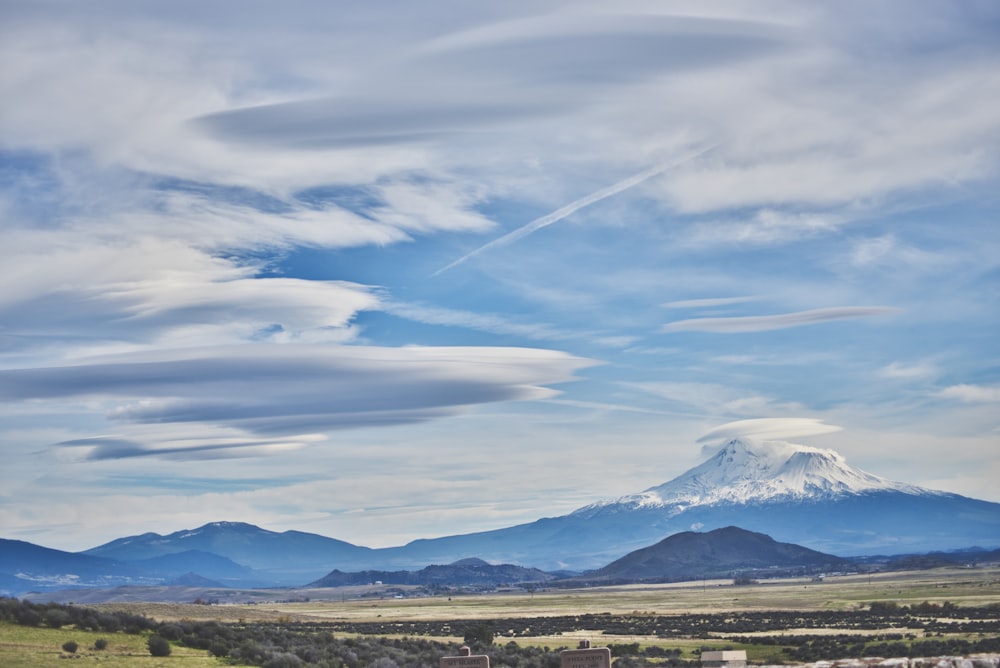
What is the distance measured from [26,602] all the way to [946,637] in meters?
55.5

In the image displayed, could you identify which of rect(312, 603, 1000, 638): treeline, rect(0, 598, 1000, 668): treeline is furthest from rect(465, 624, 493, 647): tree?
rect(312, 603, 1000, 638): treeline

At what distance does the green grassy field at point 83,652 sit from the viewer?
3775cm

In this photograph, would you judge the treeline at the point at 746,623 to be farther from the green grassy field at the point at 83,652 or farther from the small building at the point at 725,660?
the green grassy field at the point at 83,652

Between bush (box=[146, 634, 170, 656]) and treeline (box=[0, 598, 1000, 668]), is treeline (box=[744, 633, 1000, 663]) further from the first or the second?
bush (box=[146, 634, 170, 656])

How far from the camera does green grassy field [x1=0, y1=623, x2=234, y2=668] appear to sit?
3775 centimetres

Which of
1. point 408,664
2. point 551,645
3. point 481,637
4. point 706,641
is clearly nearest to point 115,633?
point 408,664

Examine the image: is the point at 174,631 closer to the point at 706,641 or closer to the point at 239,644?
the point at 239,644

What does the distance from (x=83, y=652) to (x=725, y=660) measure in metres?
27.2

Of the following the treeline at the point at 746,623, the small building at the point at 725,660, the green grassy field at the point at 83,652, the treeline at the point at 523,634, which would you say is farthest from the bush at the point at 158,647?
the treeline at the point at 746,623

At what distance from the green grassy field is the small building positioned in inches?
844

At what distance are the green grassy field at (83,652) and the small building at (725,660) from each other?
2145cm

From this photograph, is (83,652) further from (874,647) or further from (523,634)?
(523,634)

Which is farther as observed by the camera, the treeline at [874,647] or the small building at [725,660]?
the treeline at [874,647]

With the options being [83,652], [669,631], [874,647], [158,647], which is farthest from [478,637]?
[83,652]
